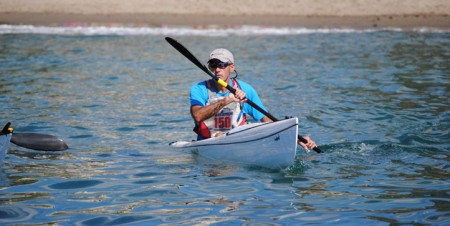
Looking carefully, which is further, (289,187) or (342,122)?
(342,122)

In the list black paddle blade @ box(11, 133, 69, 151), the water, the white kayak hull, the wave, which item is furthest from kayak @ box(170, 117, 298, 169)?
the wave

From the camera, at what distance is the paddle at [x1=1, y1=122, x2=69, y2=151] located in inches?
318

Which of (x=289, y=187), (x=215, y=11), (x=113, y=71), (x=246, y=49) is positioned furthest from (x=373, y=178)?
(x=215, y=11)

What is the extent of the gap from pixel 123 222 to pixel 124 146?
343 centimetres

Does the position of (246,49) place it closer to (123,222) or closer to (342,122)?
(342,122)

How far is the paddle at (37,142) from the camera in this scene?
8070 millimetres

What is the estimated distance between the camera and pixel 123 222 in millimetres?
6051

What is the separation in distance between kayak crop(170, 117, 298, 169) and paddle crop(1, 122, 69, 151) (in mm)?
1595

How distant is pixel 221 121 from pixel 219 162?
512 mm

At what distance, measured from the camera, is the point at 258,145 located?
7.89 meters

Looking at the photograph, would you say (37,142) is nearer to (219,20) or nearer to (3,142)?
(3,142)

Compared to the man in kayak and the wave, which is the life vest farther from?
the wave

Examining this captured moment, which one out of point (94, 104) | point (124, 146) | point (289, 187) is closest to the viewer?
point (289, 187)

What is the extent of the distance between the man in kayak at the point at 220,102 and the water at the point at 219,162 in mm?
443
